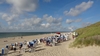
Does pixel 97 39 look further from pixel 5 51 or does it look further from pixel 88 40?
pixel 5 51

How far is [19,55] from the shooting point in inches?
465

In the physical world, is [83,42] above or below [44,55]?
above

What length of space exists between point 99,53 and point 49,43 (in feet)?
27.8

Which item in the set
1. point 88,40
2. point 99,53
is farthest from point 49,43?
point 99,53

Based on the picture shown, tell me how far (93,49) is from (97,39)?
1.48 metres

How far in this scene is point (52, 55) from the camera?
429 inches

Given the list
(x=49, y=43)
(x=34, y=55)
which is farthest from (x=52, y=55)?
(x=49, y=43)

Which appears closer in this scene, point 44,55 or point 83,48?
point 44,55

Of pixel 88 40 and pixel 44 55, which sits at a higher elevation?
pixel 88 40

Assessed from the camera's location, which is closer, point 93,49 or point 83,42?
point 93,49

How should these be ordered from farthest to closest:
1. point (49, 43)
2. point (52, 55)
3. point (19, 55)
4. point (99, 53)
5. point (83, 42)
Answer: point (49, 43), point (83, 42), point (19, 55), point (52, 55), point (99, 53)

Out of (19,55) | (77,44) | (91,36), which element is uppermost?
(91,36)

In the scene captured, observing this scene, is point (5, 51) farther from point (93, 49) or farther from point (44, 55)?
point (93, 49)

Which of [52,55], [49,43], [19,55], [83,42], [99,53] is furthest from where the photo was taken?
[49,43]
